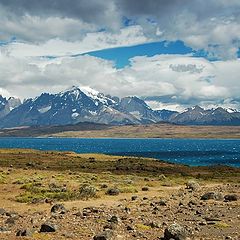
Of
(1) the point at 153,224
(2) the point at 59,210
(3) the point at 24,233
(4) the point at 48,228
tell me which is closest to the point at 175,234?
(1) the point at 153,224

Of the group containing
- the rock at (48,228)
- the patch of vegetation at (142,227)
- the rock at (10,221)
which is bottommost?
the patch of vegetation at (142,227)

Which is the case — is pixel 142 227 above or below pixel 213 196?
above

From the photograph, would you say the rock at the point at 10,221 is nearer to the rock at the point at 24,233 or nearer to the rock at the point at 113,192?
the rock at the point at 24,233

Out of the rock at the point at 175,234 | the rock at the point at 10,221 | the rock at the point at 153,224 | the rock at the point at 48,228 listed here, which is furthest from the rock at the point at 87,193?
the rock at the point at 175,234

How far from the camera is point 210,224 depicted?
24.9 m

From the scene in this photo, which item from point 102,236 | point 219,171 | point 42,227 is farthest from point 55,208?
point 219,171

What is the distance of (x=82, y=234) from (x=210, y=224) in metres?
8.06

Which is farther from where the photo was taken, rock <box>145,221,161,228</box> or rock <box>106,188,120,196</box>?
rock <box>106,188,120,196</box>

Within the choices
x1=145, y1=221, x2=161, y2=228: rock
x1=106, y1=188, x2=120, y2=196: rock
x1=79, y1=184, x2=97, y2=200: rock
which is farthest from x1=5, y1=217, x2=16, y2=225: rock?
x1=106, y1=188, x2=120, y2=196: rock

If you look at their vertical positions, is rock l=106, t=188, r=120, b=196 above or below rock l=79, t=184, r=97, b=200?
below

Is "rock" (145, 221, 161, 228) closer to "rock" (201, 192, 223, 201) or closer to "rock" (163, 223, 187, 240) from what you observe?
"rock" (163, 223, 187, 240)

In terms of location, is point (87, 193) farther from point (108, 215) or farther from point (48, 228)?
point (48, 228)

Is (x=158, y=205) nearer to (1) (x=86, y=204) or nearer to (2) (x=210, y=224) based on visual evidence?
(1) (x=86, y=204)

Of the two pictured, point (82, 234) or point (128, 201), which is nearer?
point (82, 234)
